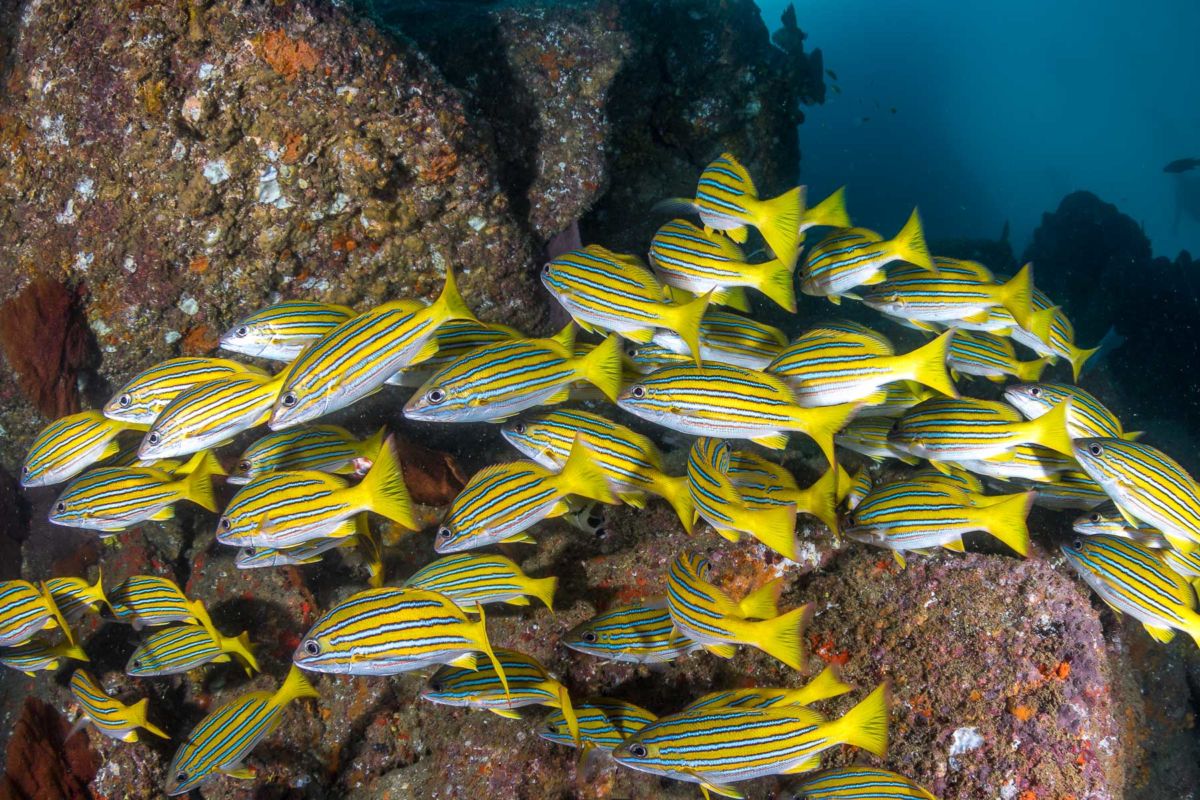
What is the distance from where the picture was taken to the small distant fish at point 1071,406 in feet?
11.4

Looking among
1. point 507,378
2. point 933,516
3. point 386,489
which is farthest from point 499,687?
point 933,516

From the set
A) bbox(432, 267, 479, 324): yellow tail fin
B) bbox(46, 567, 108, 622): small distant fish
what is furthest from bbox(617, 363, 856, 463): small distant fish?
bbox(46, 567, 108, 622): small distant fish

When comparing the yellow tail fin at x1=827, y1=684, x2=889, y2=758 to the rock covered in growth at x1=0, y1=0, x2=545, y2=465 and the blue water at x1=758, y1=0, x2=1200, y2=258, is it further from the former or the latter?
the blue water at x1=758, y1=0, x2=1200, y2=258

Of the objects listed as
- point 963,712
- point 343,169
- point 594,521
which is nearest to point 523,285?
point 343,169

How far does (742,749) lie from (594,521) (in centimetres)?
156

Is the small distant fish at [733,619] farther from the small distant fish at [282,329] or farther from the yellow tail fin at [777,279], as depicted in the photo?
the small distant fish at [282,329]

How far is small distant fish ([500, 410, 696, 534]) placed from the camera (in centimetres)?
316

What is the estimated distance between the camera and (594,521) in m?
3.71

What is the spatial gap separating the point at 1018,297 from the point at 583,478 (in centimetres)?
276

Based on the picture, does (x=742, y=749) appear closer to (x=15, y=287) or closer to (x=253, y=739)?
(x=253, y=739)

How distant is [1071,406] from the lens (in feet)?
11.5

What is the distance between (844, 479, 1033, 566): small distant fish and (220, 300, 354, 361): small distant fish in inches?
117

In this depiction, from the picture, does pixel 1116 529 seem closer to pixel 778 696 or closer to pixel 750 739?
pixel 778 696

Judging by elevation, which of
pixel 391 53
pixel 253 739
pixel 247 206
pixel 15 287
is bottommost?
pixel 253 739
